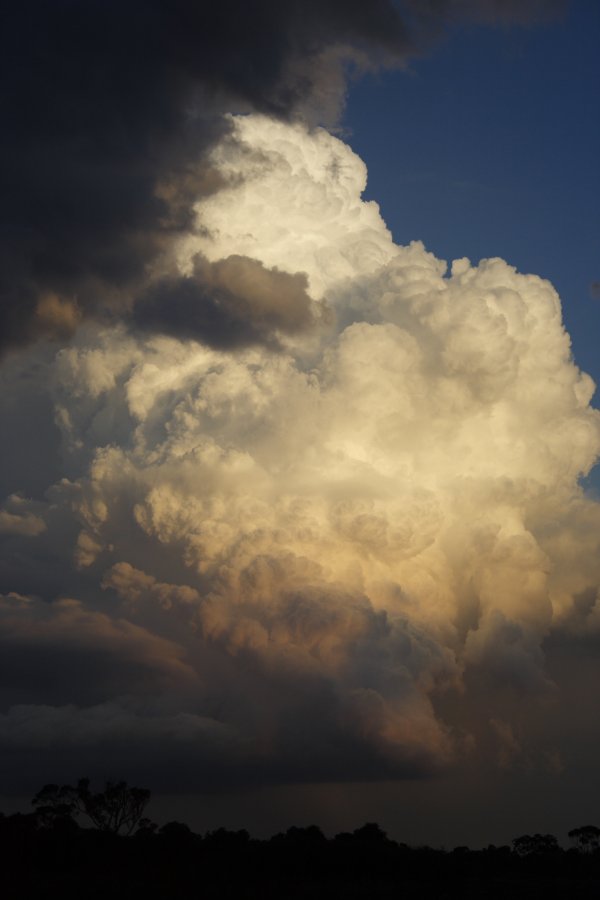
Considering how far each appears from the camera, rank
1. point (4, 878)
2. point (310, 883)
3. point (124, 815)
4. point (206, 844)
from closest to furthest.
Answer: point (4, 878), point (310, 883), point (206, 844), point (124, 815)

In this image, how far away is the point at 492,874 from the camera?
404 feet

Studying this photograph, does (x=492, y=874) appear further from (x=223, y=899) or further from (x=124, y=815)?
(x=124, y=815)

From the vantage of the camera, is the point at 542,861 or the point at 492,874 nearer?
the point at 492,874

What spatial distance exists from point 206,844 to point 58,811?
70.1 m

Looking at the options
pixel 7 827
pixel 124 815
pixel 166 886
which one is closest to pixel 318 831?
pixel 124 815

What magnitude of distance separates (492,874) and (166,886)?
5235 cm

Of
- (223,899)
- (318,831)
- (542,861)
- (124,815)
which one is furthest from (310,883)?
(124,815)

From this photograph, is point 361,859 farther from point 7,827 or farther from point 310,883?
point 7,827

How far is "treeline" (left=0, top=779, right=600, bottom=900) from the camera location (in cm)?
8844

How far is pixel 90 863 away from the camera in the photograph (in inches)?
4338

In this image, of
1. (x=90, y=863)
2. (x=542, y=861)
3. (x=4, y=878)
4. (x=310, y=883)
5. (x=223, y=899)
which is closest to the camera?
(x=223, y=899)

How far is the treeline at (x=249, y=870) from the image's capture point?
8844 centimetres

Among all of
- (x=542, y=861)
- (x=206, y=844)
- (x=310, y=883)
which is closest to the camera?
(x=310, y=883)

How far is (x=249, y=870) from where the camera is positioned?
10588 cm
